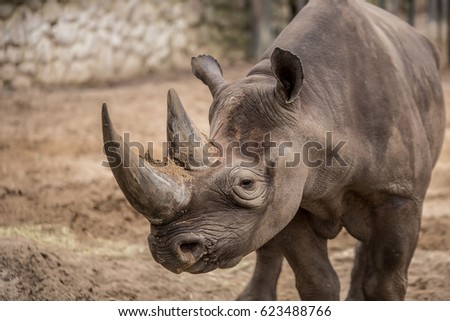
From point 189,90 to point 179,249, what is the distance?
25.8 ft

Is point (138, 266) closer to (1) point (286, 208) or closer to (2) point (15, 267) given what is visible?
(2) point (15, 267)

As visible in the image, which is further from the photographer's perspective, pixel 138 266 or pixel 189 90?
pixel 189 90

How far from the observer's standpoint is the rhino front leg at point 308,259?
6.12 meters

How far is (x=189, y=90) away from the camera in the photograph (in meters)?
12.5

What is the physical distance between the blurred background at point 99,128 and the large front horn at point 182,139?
194cm

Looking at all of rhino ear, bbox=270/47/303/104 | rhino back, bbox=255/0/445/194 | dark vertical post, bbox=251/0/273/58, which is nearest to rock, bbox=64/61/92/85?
dark vertical post, bbox=251/0/273/58

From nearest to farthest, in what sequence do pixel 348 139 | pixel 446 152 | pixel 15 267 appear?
1. pixel 348 139
2. pixel 15 267
3. pixel 446 152

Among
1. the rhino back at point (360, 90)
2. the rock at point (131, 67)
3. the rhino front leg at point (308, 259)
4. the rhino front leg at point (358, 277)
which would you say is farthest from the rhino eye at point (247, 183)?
the rock at point (131, 67)

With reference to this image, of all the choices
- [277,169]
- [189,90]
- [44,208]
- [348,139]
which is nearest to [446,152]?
[189,90]

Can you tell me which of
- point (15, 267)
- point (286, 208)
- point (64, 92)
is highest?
point (286, 208)

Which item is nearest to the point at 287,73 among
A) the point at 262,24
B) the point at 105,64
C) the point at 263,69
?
the point at 263,69

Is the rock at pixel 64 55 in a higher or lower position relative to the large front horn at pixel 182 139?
lower

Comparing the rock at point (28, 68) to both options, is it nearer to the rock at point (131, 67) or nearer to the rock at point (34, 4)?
the rock at point (34, 4)

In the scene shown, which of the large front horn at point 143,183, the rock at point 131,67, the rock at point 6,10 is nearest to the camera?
the large front horn at point 143,183
